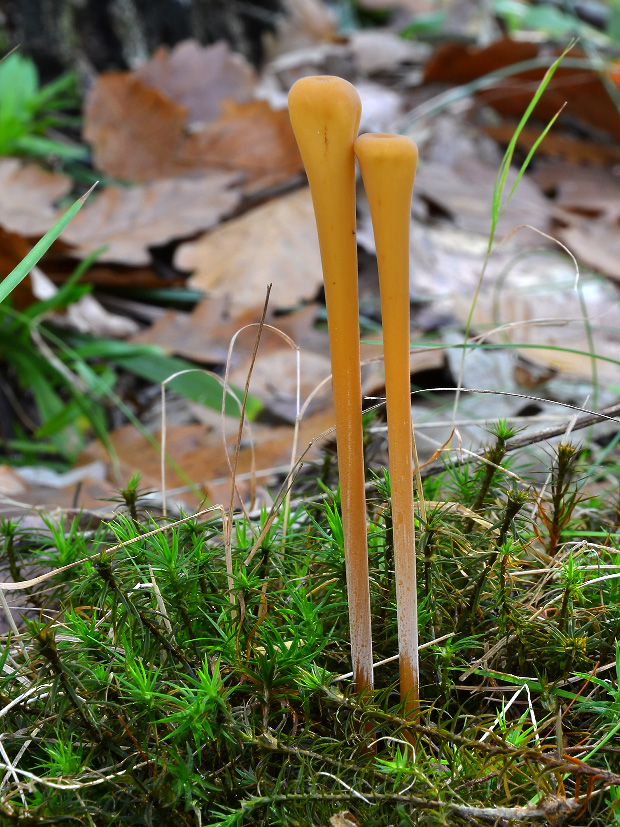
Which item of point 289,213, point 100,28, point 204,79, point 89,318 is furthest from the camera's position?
point 204,79

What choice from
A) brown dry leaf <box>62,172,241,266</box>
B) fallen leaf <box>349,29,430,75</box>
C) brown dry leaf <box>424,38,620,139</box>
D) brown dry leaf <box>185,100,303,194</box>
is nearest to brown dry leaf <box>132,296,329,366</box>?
brown dry leaf <box>62,172,241,266</box>

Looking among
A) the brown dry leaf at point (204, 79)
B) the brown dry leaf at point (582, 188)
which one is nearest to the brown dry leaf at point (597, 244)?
the brown dry leaf at point (582, 188)

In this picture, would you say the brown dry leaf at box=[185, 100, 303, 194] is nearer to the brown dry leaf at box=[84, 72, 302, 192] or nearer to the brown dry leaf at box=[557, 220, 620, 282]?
the brown dry leaf at box=[84, 72, 302, 192]

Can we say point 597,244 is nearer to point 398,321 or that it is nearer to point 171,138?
point 171,138

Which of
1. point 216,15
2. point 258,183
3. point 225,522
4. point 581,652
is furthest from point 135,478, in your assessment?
point 216,15

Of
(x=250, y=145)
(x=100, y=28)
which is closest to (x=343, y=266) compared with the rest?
(x=250, y=145)

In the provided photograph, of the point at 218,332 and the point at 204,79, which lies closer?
the point at 218,332
